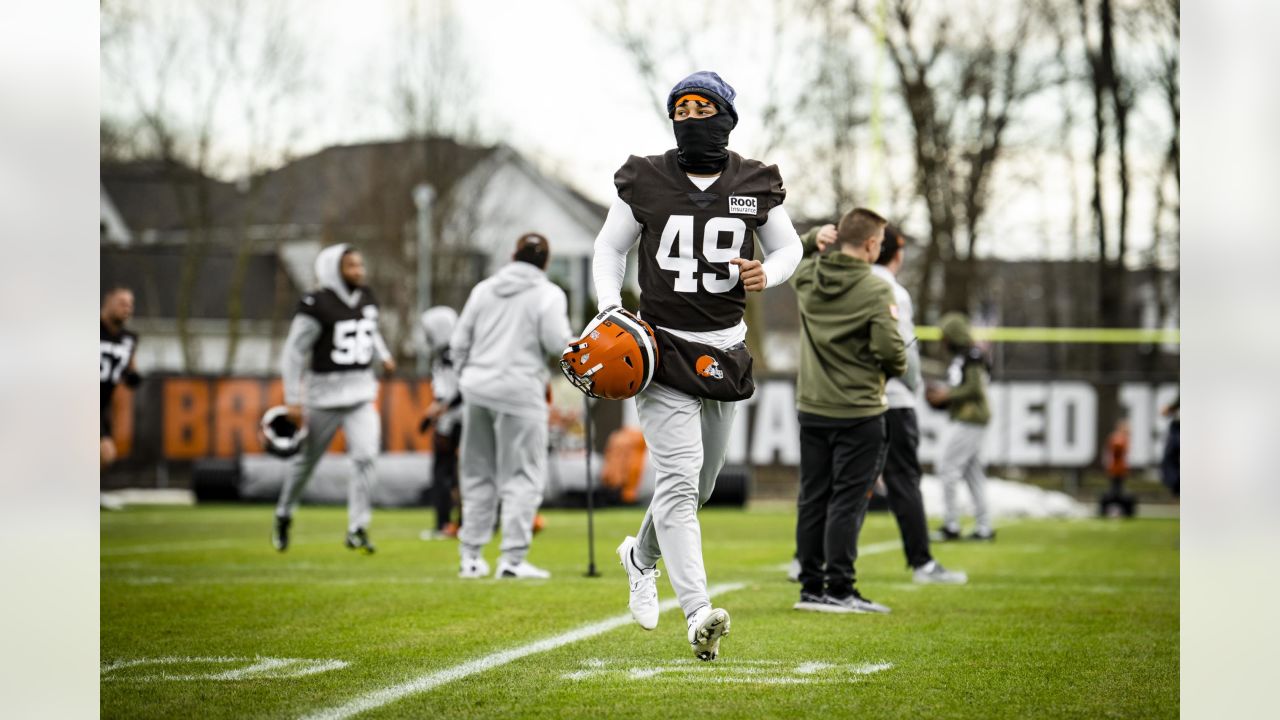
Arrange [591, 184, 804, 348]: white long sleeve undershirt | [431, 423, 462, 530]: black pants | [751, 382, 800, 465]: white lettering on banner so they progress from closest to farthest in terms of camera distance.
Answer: [591, 184, 804, 348]: white long sleeve undershirt → [431, 423, 462, 530]: black pants → [751, 382, 800, 465]: white lettering on banner

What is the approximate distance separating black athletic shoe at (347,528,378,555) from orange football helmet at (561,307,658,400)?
6.50 meters

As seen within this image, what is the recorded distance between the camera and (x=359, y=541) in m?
11.9

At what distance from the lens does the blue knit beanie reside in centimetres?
593

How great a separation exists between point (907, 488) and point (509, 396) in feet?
8.20

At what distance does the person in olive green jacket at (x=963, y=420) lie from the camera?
45.6 ft

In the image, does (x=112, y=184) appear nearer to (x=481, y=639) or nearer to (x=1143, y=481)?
(x=1143, y=481)

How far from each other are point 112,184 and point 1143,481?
27532mm

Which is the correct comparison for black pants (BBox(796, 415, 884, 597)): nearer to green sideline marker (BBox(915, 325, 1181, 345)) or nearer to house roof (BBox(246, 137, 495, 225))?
green sideline marker (BBox(915, 325, 1181, 345))

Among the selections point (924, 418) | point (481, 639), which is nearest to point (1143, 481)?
point (924, 418)

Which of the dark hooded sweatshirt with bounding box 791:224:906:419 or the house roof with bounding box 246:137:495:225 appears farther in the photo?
the house roof with bounding box 246:137:495:225

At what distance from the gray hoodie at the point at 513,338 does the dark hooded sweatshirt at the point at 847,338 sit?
1.93 meters

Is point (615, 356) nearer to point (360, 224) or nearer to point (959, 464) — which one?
point (959, 464)

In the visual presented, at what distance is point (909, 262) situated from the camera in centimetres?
2872

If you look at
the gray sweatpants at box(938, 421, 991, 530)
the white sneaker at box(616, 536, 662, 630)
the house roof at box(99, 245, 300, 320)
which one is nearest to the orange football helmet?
the white sneaker at box(616, 536, 662, 630)
